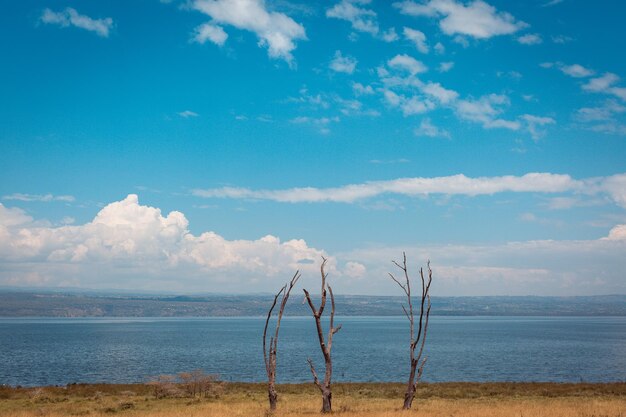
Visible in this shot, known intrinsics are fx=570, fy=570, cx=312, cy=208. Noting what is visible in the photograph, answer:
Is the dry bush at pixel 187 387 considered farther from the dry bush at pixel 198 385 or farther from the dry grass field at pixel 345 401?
the dry grass field at pixel 345 401

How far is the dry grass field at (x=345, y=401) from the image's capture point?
33781 millimetres

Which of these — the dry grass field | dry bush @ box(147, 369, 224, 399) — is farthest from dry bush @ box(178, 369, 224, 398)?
the dry grass field

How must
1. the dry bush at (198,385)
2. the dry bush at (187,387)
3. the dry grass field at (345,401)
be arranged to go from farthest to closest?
1. the dry bush at (198,385)
2. the dry bush at (187,387)
3. the dry grass field at (345,401)

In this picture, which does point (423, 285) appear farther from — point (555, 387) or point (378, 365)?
point (378, 365)

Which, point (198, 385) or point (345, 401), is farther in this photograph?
point (198, 385)

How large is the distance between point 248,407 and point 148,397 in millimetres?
13096

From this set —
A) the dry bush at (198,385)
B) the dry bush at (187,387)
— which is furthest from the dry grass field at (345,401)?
the dry bush at (187,387)

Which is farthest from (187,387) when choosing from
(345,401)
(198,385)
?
(345,401)

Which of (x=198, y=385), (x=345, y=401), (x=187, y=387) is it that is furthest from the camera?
(x=198, y=385)

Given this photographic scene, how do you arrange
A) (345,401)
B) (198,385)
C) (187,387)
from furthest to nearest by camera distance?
(198,385) → (187,387) → (345,401)

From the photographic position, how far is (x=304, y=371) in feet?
282

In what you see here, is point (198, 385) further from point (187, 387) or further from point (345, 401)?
point (345, 401)

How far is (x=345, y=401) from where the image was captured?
44.6 meters

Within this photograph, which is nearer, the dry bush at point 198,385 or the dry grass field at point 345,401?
the dry grass field at point 345,401
